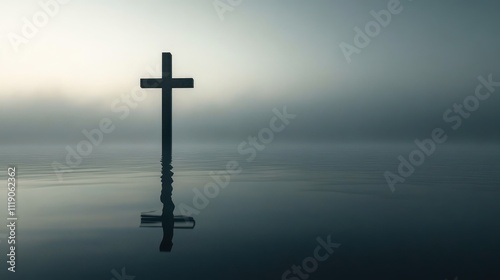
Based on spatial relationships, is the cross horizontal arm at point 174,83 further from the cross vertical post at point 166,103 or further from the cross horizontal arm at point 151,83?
the cross vertical post at point 166,103

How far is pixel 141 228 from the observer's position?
6066 millimetres

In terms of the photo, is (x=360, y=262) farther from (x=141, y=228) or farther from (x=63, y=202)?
(x=63, y=202)

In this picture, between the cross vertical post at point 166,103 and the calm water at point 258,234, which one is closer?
the calm water at point 258,234

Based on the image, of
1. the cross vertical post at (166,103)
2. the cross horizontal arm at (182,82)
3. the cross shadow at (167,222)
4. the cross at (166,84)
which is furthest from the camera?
the cross horizontal arm at (182,82)

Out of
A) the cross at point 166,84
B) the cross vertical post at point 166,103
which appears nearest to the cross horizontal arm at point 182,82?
the cross at point 166,84

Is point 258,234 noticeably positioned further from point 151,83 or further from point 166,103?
→ point 151,83

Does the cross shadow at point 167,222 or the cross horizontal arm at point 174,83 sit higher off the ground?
the cross horizontal arm at point 174,83

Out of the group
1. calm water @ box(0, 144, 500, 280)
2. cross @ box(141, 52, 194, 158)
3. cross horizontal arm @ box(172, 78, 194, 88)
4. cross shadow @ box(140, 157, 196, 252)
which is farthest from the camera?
cross horizontal arm @ box(172, 78, 194, 88)

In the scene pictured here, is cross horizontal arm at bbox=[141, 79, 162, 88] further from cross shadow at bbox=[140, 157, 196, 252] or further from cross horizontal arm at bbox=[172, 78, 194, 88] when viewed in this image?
cross shadow at bbox=[140, 157, 196, 252]

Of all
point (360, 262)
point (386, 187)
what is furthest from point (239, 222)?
point (386, 187)

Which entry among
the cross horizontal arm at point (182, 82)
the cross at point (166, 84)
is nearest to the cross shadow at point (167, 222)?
the cross at point (166, 84)

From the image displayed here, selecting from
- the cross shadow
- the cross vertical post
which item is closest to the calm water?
the cross shadow

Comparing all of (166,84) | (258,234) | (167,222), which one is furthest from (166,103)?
(258,234)

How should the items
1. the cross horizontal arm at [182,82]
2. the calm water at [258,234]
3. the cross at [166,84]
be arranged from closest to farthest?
the calm water at [258,234], the cross at [166,84], the cross horizontal arm at [182,82]
